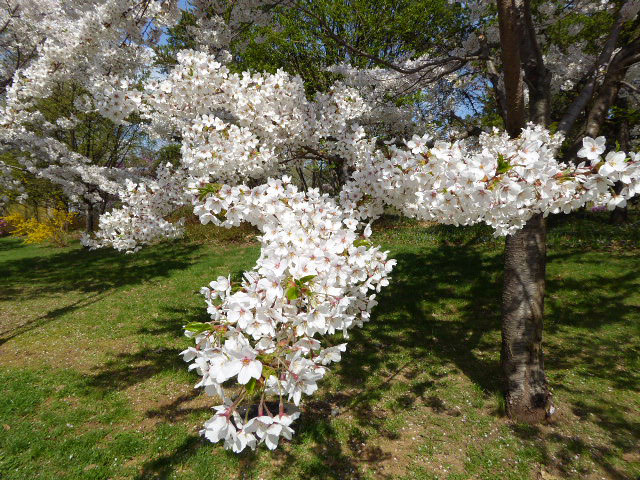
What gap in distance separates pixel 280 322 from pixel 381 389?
10.1ft

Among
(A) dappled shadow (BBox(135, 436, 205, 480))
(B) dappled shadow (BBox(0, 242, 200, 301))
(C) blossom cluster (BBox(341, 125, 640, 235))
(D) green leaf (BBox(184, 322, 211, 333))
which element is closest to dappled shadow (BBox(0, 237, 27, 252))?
(B) dappled shadow (BBox(0, 242, 200, 301))

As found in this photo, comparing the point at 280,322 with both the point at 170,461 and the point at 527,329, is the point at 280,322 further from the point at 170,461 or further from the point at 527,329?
the point at 527,329

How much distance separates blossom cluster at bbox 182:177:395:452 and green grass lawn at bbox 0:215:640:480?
2088 mm

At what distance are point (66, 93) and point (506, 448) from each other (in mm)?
17170

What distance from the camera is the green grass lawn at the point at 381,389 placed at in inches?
127

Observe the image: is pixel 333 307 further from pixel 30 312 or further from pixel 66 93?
pixel 66 93

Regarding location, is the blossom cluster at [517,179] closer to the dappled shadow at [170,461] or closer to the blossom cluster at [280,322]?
the blossom cluster at [280,322]

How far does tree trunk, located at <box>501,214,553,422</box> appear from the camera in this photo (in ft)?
12.0

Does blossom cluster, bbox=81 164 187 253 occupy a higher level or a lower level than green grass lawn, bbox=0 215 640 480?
higher

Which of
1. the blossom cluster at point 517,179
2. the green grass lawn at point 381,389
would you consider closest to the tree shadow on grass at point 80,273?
the green grass lawn at point 381,389

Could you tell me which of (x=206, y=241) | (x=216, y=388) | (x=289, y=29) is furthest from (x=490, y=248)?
(x=206, y=241)

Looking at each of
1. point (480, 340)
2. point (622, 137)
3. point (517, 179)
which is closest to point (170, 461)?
point (517, 179)

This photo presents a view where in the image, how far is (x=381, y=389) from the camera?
430 centimetres

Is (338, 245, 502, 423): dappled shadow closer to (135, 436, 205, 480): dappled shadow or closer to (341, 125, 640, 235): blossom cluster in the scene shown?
(135, 436, 205, 480): dappled shadow
